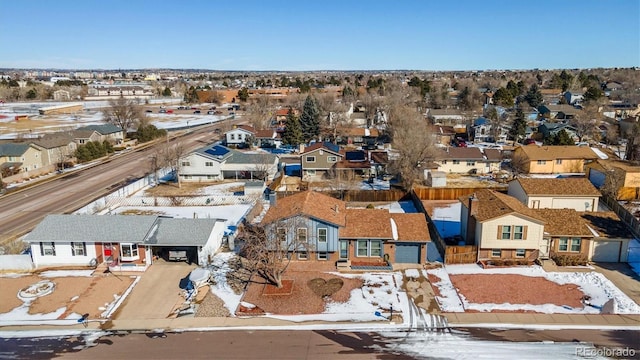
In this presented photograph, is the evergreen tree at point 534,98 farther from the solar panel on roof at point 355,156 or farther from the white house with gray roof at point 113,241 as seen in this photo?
the white house with gray roof at point 113,241

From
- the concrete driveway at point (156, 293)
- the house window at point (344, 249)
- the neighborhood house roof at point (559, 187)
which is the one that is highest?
the neighborhood house roof at point (559, 187)

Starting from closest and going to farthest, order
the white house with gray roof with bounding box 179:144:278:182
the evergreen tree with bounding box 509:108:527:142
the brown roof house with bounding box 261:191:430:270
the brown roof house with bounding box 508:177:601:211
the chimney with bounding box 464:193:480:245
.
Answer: the brown roof house with bounding box 261:191:430:270 → the chimney with bounding box 464:193:480:245 → the brown roof house with bounding box 508:177:601:211 → the white house with gray roof with bounding box 179:144:278:182 → the evergreen tree with bounding box 509:108:527:142

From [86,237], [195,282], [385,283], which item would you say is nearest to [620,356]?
[385,283]

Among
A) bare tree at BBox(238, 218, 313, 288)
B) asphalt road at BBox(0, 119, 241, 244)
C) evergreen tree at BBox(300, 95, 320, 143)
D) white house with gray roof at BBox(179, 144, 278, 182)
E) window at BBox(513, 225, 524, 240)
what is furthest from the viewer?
evergreen tree at BBox(300, 95, 320, 143)

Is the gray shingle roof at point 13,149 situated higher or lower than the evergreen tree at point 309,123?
lower

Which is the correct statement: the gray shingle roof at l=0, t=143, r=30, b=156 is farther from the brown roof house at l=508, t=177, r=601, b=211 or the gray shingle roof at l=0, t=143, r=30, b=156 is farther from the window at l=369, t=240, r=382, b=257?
the brown roof house at l=508, t=177, r=601, b=211

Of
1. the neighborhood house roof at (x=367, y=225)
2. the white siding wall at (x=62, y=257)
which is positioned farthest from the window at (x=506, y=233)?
the white siding wall at (x=62, y=257)

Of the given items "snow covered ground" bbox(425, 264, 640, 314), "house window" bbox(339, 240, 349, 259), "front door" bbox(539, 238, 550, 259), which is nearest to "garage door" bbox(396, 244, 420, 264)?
"snow covered ground" bbox(425, 264, 640, 314)
